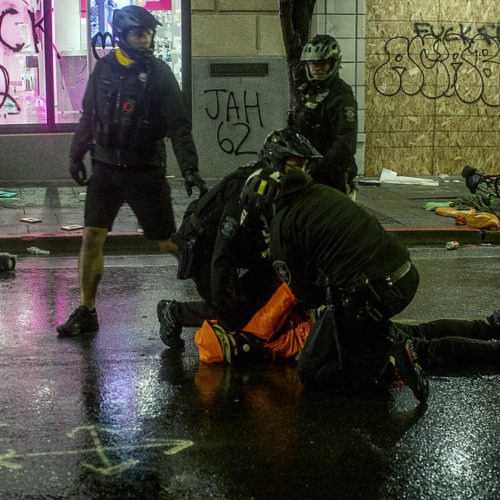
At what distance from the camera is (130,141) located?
254 inches

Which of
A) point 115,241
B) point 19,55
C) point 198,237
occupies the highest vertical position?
point 19,55

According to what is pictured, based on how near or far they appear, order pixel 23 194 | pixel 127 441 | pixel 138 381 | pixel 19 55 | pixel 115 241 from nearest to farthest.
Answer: pixel 127 441 → pixel 138 381 → pixel 115 241 → pixel 23 194 → pixel 19 55

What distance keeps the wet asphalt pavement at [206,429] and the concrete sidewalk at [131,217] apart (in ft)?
10.9

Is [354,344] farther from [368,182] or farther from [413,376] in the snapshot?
[368,182]

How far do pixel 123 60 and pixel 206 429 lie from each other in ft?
9.00

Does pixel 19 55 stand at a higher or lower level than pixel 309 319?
higher

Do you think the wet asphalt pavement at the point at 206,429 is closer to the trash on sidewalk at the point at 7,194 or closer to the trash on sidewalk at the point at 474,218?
the trash on sidewalk at the point at 474,218

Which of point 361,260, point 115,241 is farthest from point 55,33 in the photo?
point 361,260

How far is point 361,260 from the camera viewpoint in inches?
201

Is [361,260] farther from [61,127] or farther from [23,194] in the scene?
[61,127]

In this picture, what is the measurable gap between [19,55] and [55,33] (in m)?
0.63

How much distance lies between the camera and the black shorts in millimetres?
6496

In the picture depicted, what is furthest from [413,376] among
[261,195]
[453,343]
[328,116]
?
[328,116]

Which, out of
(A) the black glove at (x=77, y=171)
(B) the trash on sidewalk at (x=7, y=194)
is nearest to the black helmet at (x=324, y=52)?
(A) the black glove at (x=77, y=171)
